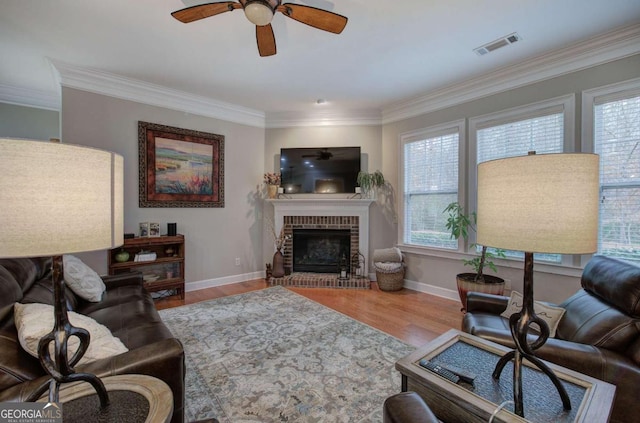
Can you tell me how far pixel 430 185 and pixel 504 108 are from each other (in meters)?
1.28

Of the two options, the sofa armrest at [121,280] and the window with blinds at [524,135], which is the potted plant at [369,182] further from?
the sofa armrest at [121,280]

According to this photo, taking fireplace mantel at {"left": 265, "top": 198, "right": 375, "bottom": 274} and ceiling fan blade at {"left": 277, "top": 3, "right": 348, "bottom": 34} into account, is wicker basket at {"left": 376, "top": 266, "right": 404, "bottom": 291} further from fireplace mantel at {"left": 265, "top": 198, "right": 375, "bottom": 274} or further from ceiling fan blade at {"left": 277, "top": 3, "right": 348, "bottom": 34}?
ceiling fan blade at {"left": 277, "top": 3, "right": 348, "bottom": 34}

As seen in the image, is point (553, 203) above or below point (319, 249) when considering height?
above

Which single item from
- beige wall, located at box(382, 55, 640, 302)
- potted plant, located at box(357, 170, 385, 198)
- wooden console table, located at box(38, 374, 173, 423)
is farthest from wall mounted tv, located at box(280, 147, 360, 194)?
wooden console table, located at box(38, 374, 173, 423)

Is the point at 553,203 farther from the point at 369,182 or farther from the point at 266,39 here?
the point at 369,182

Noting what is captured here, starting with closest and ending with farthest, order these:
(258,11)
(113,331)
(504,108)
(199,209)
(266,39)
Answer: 1. (113,331)
2. (258,11)
3. (266,39)
4. (504,108)
5. (199,209)

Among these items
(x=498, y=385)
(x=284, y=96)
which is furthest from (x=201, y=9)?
(x=498, y=385)

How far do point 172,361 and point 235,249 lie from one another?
3373mm

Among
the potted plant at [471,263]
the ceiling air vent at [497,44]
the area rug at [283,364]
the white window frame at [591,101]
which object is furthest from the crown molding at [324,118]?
the area rug at [283,364]

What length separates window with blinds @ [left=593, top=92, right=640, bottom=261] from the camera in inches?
100.0

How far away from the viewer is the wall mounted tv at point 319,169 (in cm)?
462

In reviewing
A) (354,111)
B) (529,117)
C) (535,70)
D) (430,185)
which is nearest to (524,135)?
(529,117)

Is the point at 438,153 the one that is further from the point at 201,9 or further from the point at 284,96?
the point at 201,9

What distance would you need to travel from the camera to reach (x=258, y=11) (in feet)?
6.17
